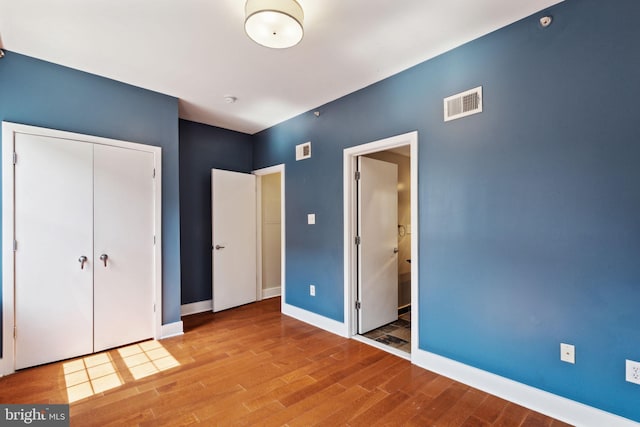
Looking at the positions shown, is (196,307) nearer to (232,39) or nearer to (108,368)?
(108,368)

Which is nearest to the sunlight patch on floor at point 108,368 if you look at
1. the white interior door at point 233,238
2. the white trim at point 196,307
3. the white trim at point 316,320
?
the white trim at point 196,307

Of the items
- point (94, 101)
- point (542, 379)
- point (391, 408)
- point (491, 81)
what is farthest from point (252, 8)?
point (542, 379)

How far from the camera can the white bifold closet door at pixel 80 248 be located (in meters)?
2.57

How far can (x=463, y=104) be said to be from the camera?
2.41 m

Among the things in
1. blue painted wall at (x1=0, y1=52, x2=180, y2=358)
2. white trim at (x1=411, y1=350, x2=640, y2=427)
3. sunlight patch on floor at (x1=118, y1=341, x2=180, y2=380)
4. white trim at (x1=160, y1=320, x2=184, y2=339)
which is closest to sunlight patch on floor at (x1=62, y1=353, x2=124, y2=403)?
sunlight patch on floor at (x1=118, y1=341, x2=180, y2=380)

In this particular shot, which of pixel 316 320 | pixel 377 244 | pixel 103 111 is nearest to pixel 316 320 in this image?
pixel 316 320

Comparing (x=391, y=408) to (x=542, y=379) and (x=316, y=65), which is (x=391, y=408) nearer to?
(x=542, y=379)

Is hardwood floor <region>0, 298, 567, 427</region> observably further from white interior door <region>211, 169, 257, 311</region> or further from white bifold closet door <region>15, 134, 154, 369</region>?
white interior door <region>211, 169, 257, 311</region>

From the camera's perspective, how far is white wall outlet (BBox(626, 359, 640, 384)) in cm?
169

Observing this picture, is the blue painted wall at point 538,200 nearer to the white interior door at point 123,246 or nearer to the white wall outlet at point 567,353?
the white wall outlet at point 567,353

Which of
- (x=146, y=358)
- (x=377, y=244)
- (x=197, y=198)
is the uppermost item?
(x=197, y=198)

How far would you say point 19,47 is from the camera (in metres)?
2.46

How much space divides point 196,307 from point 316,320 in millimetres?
1834

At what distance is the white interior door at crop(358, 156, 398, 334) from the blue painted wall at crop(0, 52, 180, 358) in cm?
218
